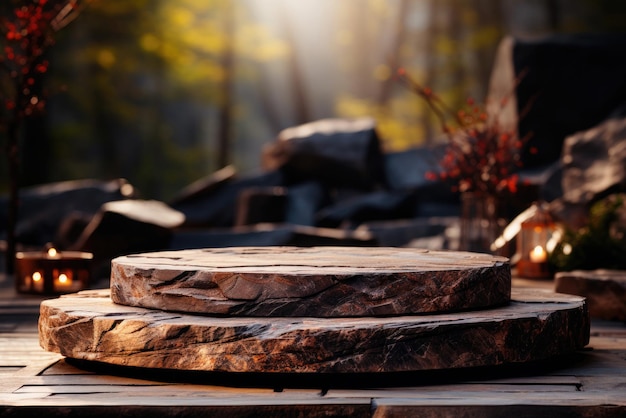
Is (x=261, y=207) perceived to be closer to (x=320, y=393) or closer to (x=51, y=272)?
(x=51, y=272)

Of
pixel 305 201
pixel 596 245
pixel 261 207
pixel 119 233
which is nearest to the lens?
pixel 596 245

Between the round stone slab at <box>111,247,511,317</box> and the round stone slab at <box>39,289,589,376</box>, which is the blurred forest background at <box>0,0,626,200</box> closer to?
the round stone slab at <box>111,247,511,317</box>

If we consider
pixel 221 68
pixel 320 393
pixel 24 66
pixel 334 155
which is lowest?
pixel 320 393

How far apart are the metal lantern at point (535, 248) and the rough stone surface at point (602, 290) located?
156cm

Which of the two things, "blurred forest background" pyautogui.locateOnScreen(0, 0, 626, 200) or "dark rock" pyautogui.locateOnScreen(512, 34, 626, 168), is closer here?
"dark rock" pyautogui.locateOnScreen(512, 34, 626, 168)

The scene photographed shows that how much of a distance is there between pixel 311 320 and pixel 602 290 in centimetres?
238

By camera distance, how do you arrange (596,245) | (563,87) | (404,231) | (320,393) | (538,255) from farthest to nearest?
(563,87)
(404,231)
(538,255)
(596,245)
(320,393)

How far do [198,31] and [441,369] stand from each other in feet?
52.0

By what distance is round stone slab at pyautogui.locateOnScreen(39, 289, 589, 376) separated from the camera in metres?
3.01

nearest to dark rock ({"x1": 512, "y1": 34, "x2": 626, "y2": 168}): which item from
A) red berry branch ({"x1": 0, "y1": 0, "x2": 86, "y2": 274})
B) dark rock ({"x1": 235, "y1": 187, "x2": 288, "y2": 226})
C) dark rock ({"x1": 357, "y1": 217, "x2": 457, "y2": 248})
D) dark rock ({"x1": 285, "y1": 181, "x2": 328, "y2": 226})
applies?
dark rock ({"x1": 357, "y1": 217, "x2": 457, "y2": 248})

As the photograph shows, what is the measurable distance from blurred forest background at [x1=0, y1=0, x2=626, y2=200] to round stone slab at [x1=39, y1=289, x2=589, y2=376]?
1152 centimetres

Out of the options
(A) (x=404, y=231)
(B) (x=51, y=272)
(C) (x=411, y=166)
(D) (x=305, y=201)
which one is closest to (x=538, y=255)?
(A) (x=404, y=231)

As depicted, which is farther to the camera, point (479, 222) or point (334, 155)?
point (334, 155)

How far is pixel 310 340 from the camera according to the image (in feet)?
9.84
